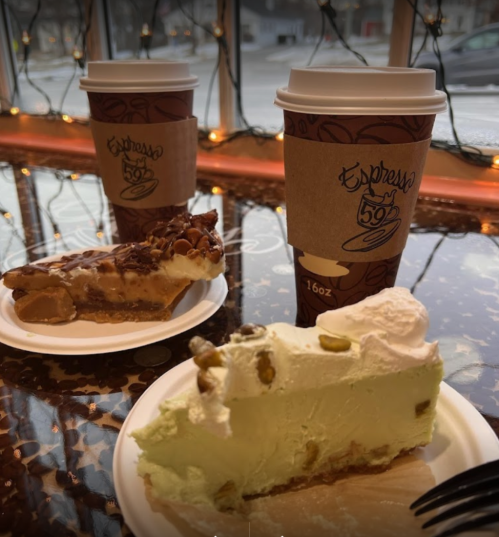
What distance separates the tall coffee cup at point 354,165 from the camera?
78cm

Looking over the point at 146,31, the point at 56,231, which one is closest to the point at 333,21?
the point at 146,31

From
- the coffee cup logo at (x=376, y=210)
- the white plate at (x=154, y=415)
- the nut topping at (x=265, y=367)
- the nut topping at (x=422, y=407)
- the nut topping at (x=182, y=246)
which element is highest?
the coffee cup logo at (x=376, y=210)

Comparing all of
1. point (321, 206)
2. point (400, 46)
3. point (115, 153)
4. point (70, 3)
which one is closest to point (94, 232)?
point (115, 153)

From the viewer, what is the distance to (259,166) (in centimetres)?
218

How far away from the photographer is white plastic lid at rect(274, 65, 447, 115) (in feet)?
2.51

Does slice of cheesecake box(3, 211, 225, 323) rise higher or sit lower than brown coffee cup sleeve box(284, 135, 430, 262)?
lower

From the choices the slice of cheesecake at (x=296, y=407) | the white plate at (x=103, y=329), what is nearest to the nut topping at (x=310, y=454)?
the slice of cheesecake at (x=296, y=407)

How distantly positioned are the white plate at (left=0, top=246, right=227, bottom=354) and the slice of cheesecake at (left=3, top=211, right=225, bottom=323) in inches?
0.9

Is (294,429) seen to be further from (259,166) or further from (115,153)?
(259,166)

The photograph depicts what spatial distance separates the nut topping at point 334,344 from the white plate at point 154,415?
0.63 feet

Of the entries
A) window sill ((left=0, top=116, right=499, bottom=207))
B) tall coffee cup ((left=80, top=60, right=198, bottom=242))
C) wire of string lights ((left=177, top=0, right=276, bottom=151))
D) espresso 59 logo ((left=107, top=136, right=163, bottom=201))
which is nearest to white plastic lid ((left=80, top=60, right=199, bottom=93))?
tall coffee cup ((left=80, top=60, right=198, bottom=242))

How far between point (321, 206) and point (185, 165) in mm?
523

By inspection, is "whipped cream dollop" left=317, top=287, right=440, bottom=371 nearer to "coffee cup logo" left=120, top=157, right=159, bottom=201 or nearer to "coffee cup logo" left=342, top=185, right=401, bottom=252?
"coffee cup logo" left=342, top=185, right=401, bottom=252

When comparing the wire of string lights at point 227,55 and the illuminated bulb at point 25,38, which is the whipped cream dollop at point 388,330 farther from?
the illuminated bulb at point 25,38
